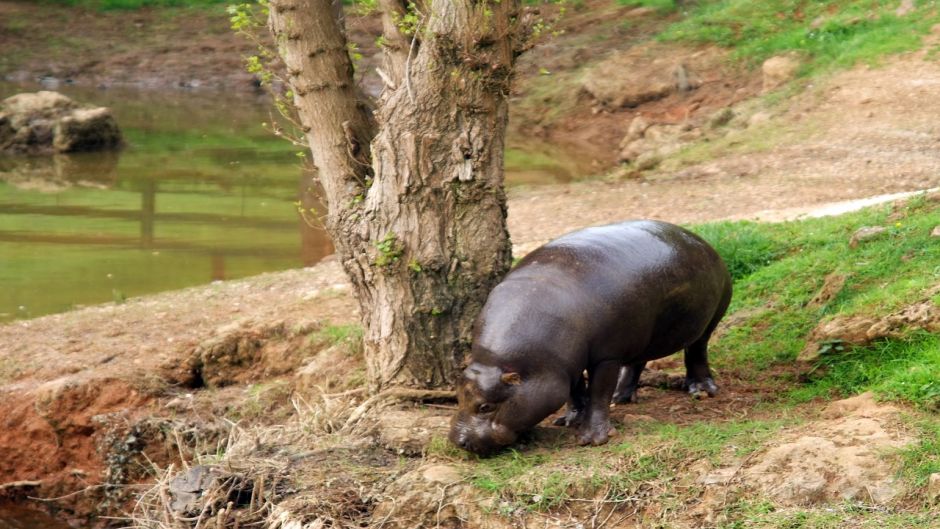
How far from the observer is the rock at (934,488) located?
496 cm

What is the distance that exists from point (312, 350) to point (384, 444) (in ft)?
9.07

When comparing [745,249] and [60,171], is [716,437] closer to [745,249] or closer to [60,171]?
[745,249]

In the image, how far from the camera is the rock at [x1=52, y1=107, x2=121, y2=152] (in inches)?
891

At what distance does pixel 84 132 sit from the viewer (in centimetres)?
2277

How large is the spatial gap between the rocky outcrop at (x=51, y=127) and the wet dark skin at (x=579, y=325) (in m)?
18.4

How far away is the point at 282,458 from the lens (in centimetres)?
607

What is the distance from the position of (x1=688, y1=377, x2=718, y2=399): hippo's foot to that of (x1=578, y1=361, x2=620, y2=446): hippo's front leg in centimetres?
98

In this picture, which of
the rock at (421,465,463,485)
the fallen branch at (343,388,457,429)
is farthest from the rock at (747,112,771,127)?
the rock at (421,465,463,485)

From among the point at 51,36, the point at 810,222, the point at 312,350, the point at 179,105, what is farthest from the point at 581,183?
the point at 51,36

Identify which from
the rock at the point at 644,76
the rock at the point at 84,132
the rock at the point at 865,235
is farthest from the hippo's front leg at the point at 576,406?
the rock at the point at 84,132

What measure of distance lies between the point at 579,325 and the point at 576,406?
737 millimetres

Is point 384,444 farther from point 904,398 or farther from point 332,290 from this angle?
point 332,290

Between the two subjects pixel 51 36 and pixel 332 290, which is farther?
pixel 51 36

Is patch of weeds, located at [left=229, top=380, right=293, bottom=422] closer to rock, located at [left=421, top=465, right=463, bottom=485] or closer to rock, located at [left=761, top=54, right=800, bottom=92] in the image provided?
rock, located at [left=421, top=465, right=463, bottom=485]
